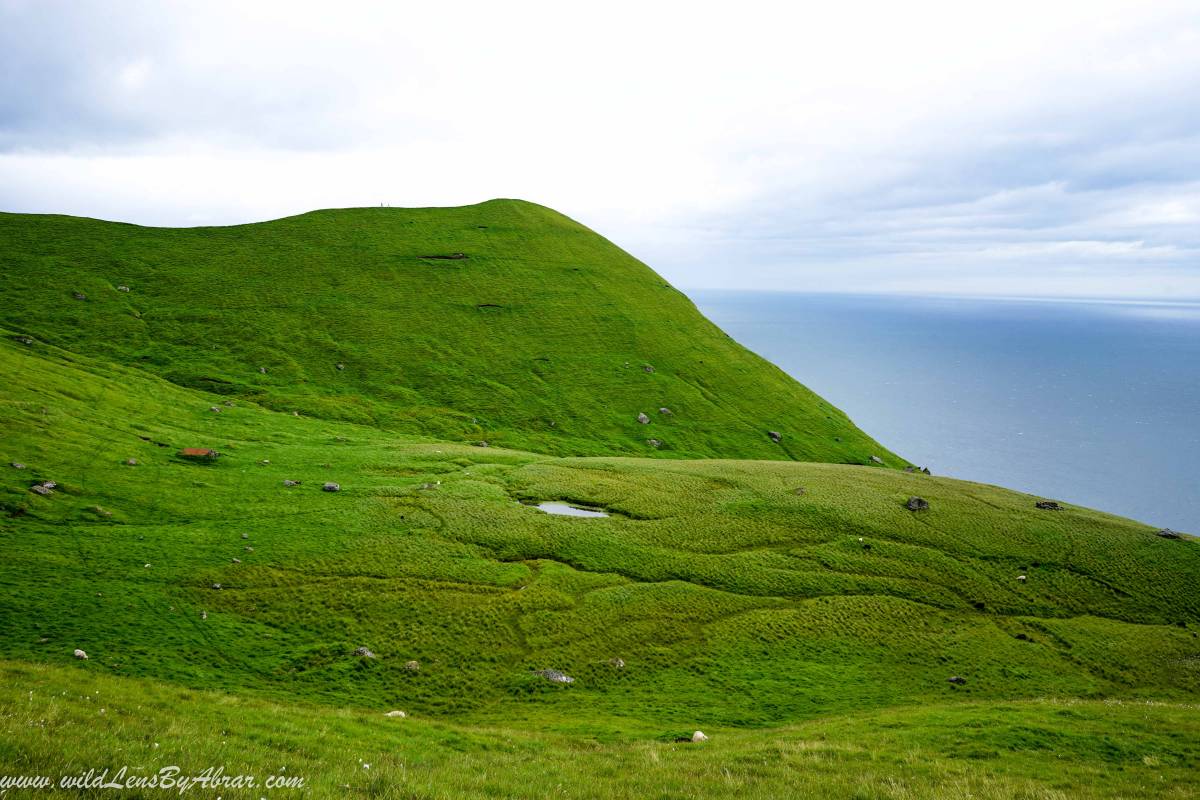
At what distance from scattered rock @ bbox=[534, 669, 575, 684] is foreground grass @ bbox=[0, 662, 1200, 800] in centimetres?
638

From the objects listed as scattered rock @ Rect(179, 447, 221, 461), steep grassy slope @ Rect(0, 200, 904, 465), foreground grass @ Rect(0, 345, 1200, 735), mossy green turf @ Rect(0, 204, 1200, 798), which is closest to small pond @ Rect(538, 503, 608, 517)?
foreground grass @ Rect(0, 345, 1200, 735)

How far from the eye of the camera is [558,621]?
1459 inches

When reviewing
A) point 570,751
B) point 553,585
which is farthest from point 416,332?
point 570,751

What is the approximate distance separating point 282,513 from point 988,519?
59.4 metres

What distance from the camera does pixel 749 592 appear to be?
139 ft

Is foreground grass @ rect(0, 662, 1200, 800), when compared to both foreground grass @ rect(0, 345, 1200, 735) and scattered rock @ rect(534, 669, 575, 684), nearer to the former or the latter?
foreground grass @ rect(0, 345, 1200, 735)

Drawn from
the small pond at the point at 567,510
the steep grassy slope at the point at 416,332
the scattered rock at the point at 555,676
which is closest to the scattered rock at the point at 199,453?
the steep grassy slope at the point at 416,332

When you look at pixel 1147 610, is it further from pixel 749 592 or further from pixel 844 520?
pixel 749 592

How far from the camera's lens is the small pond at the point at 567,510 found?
51969 millimetres

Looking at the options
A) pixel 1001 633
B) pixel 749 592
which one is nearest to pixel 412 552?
pixel 749 592

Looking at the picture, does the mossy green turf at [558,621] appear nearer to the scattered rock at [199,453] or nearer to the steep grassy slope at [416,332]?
the scattered rock at [199,453]

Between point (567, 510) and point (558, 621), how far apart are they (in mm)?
16289

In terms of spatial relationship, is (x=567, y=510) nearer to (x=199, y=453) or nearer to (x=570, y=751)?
(x=570, y=751)

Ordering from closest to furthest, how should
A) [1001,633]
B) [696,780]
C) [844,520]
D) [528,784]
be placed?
1. [528,784]
2. [696,780]
3. [1001,633]
4. [844,520]
